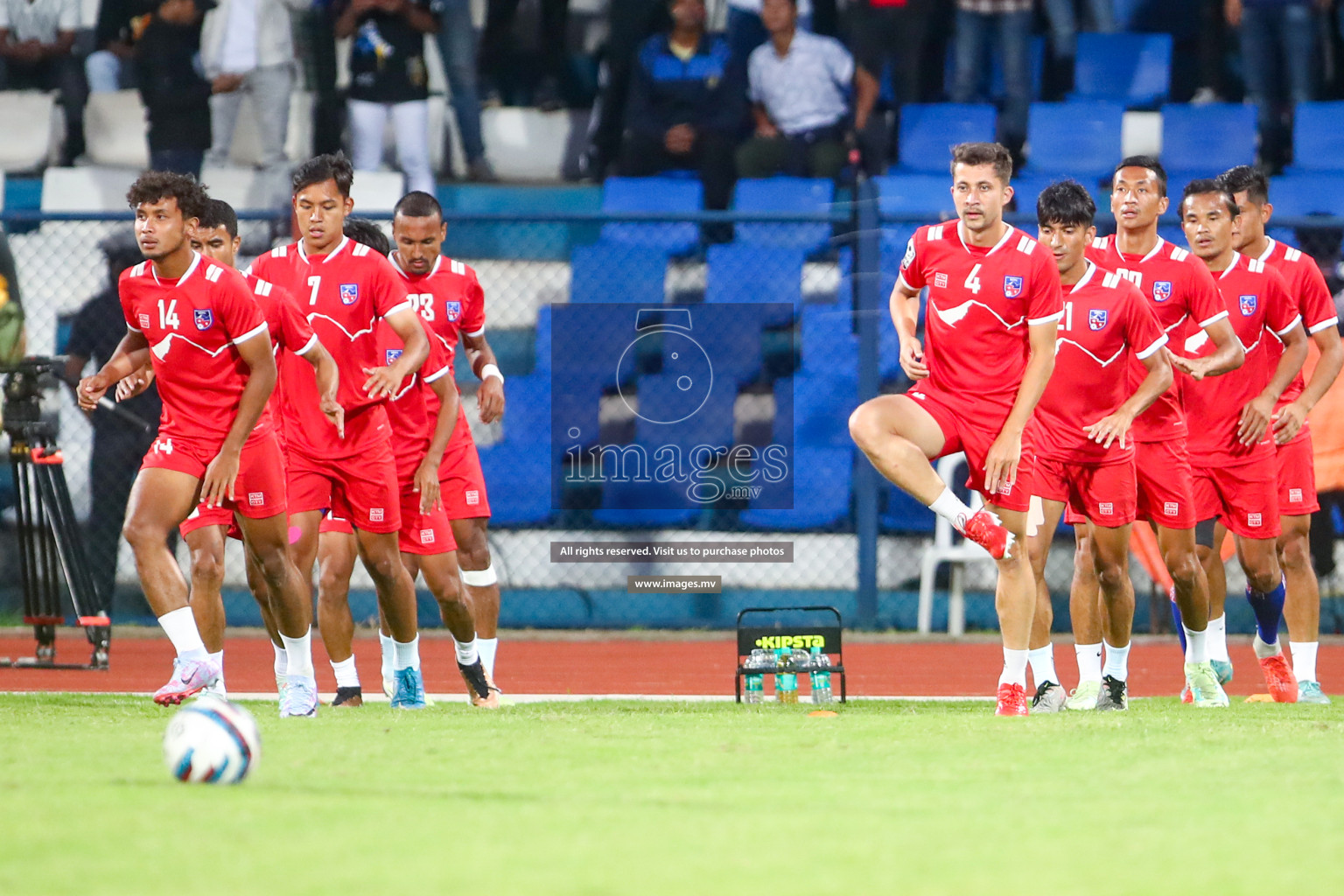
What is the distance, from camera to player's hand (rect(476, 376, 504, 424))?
866 centimetres

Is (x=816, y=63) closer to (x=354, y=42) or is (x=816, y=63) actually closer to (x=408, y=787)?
(x=354, y=42)

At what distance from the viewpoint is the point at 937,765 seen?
5539 mm

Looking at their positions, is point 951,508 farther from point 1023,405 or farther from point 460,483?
point 460,483

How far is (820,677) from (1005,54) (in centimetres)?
870

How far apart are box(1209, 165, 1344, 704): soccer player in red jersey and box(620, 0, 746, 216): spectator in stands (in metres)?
6.45

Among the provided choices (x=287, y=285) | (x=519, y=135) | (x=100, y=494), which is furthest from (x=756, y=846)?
(x=519, y=135)

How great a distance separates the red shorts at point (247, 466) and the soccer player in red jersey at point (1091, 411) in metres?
3.48

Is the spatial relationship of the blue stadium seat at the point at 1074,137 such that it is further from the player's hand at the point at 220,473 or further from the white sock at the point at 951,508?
the player's hand at the point at 220,473

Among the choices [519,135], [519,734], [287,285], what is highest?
[519,135]

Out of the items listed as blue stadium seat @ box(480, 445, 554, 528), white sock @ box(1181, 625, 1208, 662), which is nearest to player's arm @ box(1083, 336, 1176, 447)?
white sock @ box(1181, 625, 1208, 662)

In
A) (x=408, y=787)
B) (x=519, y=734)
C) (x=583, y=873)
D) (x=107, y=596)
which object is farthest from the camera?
(x=107, y=596)

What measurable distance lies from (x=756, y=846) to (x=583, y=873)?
1.75 feet

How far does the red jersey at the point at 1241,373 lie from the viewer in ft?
28.5

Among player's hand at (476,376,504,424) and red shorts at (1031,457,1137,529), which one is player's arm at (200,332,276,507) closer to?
player's hand at (476,376,504,424)
